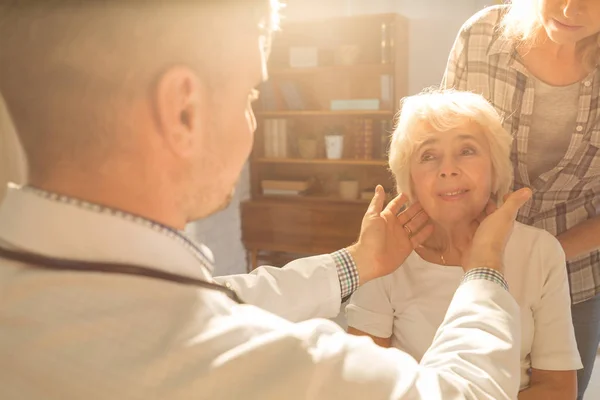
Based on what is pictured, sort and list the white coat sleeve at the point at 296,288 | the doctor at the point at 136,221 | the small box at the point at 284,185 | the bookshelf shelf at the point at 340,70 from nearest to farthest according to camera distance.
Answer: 1. the doctor at the point at 136,221
2. the white coat sleeve at the point at 296,288
3. the bookshelf shelf at the point at 340,70
4. the small box at the point at 284,185

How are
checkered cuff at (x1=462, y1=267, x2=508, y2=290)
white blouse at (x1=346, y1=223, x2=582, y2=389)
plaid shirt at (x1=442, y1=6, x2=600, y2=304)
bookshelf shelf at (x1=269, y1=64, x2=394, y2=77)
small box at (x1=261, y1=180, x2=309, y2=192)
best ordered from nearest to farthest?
checkered cuff at (x1=462, y1=267, x2=508, y2=290) < white blouse at (x1=346, y1=223, x2=582, y2=389) < plaid shirt at (x1=442, y1=6, x2=600, y2=304) < bookshelf shelf at (x1=269, y1=64, x2=394, y2=77) < small box at (x1=261, y1=180, x2=309, y2=192)

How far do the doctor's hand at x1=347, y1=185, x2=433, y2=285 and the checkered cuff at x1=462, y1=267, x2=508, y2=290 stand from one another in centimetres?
30

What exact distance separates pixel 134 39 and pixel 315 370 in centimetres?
41

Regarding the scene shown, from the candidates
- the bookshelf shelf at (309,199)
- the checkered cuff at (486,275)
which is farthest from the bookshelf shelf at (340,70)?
the checkered cuff at (486,275)

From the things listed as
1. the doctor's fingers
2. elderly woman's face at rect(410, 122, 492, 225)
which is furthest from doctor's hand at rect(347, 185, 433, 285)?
elderly woman's face at rect(410, 122, 492, 225)

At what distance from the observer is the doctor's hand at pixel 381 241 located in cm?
125

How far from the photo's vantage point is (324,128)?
13.8 ft

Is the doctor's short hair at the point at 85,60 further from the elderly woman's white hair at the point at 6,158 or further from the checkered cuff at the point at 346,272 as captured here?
the elderly woman's white hair at the point at 6,158

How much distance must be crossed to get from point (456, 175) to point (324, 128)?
271cm

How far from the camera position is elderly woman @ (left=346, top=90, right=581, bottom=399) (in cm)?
144

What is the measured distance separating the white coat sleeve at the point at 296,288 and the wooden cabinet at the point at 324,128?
2714mm

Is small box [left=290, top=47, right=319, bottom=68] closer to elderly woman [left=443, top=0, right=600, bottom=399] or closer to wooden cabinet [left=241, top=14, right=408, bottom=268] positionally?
wooden cabinet [left=241, top=14, right=408, bottom=268]

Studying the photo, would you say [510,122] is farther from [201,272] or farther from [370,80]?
[370,80]

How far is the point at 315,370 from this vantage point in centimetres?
61
